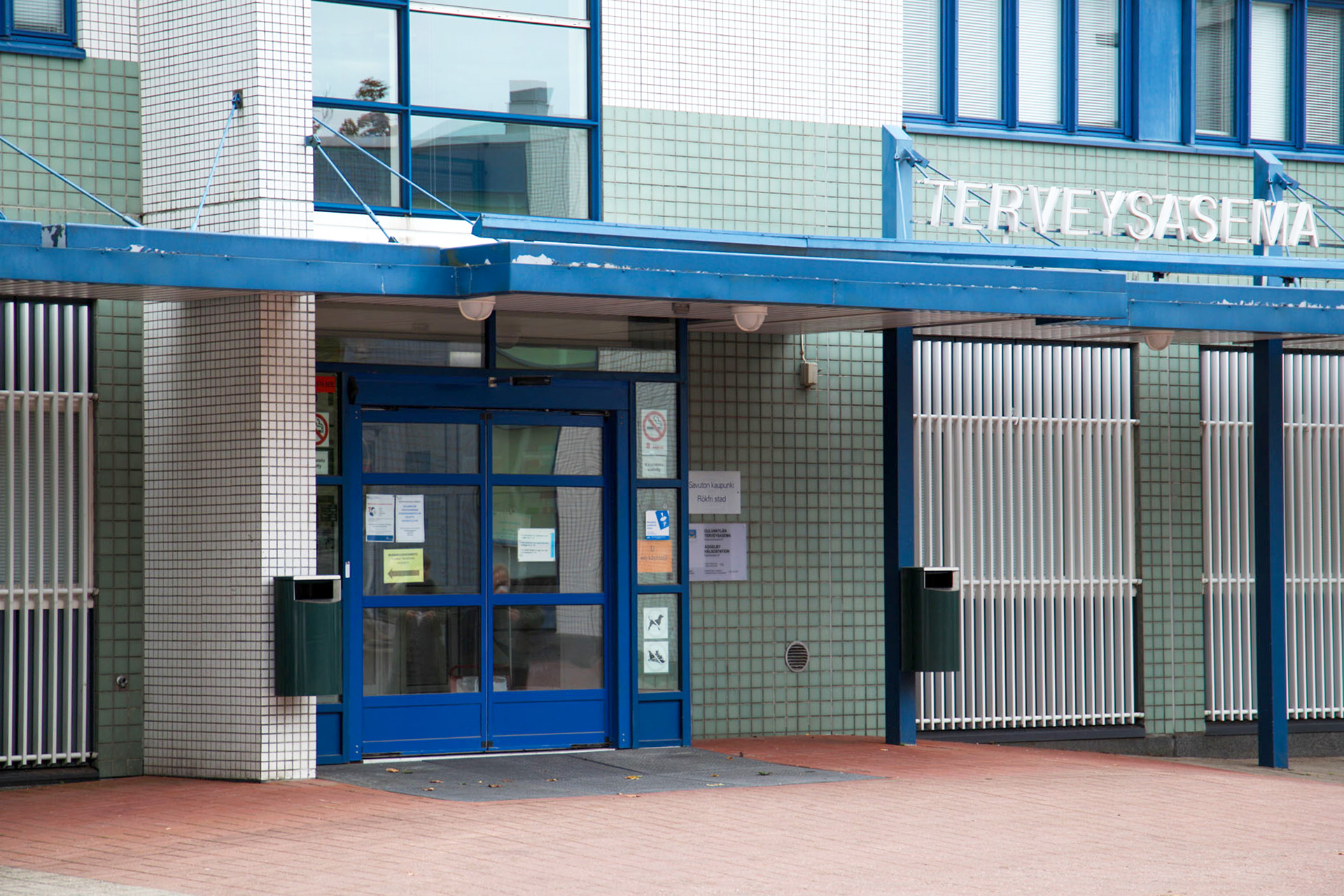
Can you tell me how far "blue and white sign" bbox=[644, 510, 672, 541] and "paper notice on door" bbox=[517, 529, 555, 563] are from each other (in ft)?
2.35

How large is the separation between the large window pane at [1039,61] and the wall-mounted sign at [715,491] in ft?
13.9

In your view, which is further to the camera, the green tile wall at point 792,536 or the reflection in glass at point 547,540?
the green tile wall at point 792,536

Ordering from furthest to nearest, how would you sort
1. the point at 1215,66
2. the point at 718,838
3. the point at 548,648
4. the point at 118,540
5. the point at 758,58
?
the point at 1215,66 → the point at 758,58 → the point at 548,648 → the point at 118,540 → the point at 718,838

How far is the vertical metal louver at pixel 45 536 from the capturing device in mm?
10898

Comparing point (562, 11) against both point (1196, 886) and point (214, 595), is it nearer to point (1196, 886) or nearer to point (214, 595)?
point (214, 595)

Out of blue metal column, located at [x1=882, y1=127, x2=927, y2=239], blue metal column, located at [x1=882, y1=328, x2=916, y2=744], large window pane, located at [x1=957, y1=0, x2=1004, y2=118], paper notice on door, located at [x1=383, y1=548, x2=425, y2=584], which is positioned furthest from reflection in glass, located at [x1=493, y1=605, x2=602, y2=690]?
large window pane, located at [x1=957, y1=0, x2=1004, y2=118]

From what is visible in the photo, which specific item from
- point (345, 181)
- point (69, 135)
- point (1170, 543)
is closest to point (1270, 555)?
point (1170, 543)

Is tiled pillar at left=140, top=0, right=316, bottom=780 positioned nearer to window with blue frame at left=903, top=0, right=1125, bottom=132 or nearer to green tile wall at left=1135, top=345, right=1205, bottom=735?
window with blue frame at left=903, top=0, right=1125, bottom=132

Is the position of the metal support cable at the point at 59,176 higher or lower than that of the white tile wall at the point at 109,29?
lower

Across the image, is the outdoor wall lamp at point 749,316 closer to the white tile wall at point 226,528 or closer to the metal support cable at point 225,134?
the white tile wall at point 226,528

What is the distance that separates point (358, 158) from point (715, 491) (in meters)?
3.83

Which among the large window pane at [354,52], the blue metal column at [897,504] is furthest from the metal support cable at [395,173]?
the blue metal column at [897,504]

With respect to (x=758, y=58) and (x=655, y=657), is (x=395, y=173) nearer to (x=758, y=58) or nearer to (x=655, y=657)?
(x=758, y=58)

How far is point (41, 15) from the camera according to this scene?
11.3m
